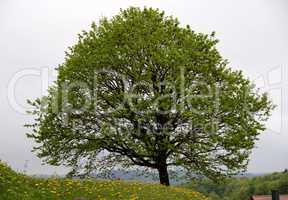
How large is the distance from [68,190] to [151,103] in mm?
15456

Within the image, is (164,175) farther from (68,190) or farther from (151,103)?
(68,190)

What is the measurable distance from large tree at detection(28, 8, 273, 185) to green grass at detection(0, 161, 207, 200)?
11.3 meters

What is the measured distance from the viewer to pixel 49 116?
133ft

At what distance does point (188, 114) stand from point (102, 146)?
7.72 metres

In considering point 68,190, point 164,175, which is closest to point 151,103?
point 164,175

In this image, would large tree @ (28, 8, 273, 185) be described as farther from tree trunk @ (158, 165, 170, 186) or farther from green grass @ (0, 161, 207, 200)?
green grass @ (0, 161, 207, 200)

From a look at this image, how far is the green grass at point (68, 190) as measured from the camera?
20.3 meters

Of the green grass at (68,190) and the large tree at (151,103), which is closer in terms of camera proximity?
the green grass at (68,190)

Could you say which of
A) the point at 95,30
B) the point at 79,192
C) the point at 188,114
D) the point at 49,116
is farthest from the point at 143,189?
the point at 95,30

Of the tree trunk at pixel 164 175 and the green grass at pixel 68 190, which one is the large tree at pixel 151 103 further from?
the green grass at pixel 68 190

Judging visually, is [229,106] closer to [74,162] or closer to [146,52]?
[146,52]

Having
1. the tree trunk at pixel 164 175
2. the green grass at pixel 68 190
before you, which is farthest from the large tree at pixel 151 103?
the green grass at pixel 68 190

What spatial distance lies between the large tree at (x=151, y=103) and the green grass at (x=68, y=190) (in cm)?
1126

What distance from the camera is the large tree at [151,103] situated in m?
37.7
